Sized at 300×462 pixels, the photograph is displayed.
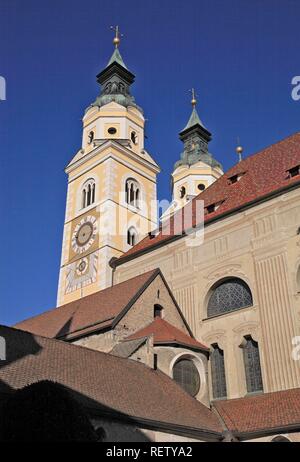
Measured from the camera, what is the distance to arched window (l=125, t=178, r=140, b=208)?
36594 mm

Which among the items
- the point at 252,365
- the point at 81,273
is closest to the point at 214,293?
the point at 252,365

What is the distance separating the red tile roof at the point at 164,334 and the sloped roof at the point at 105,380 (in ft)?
4.87

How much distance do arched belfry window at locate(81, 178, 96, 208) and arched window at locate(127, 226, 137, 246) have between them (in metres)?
3.44

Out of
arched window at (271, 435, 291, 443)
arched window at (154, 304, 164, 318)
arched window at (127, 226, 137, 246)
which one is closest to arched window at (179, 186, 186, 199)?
arched window at (127, 226, 137, 246)

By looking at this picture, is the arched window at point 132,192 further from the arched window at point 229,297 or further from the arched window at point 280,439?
the arched window at point 280,439

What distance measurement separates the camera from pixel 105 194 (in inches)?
1378

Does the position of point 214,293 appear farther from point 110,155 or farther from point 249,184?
point 110,155

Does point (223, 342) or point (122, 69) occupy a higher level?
point (122, 69)

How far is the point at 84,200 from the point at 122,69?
13.1 m

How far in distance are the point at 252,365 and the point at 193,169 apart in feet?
99.1

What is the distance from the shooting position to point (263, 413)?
54.5 feet

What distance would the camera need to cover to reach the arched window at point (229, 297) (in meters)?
20.4
